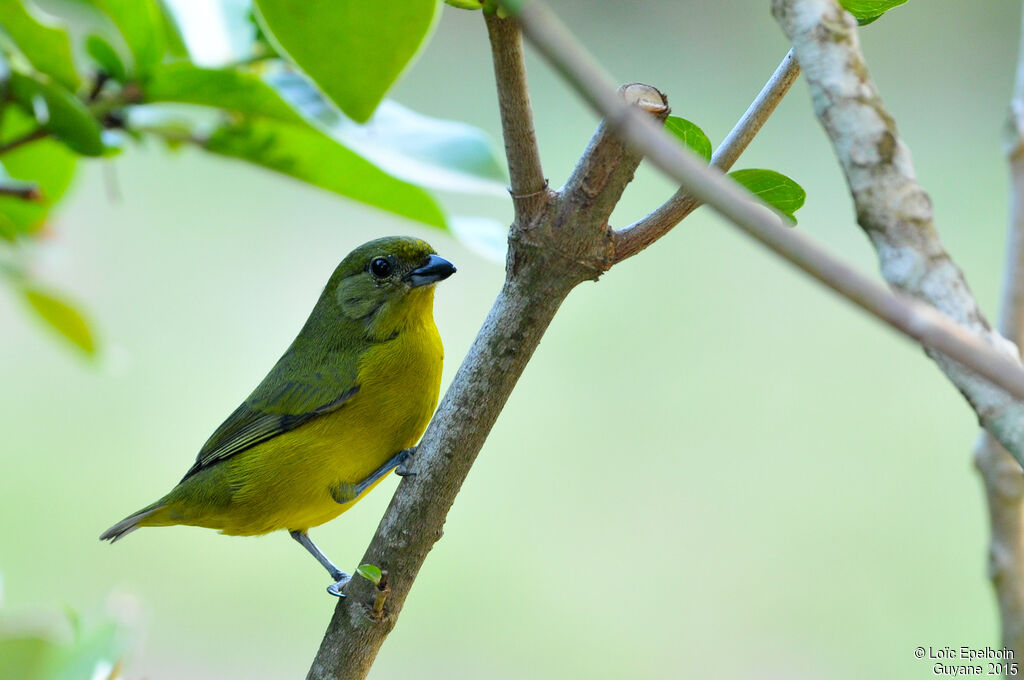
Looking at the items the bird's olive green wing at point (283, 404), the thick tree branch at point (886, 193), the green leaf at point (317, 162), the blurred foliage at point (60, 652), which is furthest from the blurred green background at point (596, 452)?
the thick tree branch at point (886, 193)

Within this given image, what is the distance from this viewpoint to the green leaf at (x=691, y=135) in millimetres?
1298

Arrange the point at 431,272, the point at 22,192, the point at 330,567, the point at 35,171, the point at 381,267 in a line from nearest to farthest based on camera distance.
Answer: the point at 22,192 < the point at 35,171 < the point at 330,567 < the point at 431,272 < the point at 381,267

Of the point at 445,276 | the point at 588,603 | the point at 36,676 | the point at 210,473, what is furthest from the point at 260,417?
the point at 588,603

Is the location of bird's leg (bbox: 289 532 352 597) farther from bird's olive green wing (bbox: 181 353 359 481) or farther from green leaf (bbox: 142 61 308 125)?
green leaf (bbox: 142 61 308 125)

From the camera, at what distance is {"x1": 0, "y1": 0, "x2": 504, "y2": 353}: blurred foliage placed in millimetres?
1654

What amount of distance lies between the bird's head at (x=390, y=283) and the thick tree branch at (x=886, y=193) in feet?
5.66

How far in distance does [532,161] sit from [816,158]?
6.59 m

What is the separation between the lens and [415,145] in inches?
71.0

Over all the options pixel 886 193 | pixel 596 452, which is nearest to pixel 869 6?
pixel 886 193

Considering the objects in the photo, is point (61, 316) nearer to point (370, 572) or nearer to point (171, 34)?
point (171, 34)

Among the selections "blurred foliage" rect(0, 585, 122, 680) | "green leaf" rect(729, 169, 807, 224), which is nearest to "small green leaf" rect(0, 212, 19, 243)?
"blurred foliage" rect(0, 585, 122, 680)

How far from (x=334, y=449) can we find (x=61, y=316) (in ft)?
2.11

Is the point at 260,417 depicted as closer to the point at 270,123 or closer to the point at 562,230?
the point at 270,123

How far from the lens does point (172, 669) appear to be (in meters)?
5.72
